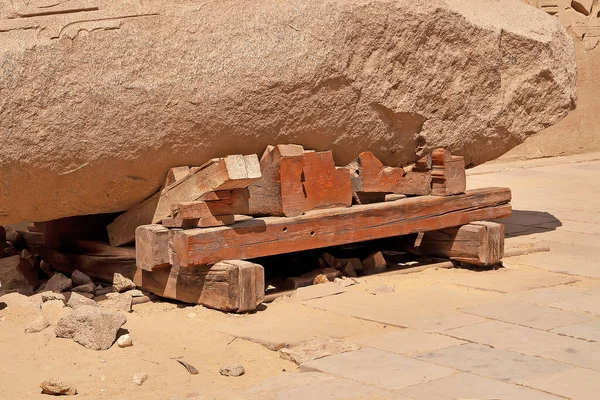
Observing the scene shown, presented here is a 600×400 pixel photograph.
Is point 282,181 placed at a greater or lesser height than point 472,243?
greater

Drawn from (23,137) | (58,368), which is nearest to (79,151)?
(23,137)

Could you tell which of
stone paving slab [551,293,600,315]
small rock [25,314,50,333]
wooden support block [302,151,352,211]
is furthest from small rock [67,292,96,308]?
stone paving slab [551,293,600,315]

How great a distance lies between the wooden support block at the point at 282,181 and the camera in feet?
14.8

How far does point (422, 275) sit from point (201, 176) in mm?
1449

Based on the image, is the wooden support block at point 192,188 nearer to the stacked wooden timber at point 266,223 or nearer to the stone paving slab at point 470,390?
the stacked wooden timber at point 266,223

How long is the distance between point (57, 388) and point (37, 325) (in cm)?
76

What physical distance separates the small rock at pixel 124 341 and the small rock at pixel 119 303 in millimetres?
516

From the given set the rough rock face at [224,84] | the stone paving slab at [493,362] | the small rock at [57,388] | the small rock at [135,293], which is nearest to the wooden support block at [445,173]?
the rough rock face at [224,84]

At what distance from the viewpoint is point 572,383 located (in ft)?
10.6

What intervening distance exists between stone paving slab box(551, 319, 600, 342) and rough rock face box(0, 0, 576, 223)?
1.53 metres

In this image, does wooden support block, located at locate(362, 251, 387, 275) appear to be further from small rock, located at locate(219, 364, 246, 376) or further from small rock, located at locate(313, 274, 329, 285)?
small rock, located at locate(219, 364, 246, 376)

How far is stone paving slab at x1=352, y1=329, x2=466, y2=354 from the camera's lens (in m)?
3.67

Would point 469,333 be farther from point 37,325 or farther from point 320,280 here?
point 37,325

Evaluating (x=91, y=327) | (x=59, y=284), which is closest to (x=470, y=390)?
(x=91, y=327)
